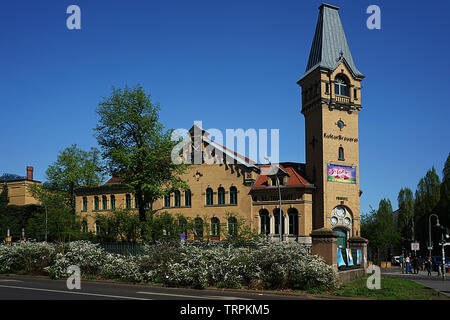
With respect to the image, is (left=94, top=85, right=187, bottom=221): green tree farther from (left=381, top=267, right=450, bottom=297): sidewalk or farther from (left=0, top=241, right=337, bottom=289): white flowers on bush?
(left=381, top=267, right=450, bottom=297): sidewalk

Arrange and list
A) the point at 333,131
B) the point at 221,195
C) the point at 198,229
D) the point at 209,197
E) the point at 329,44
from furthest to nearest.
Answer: the point at 209,197 → the point at 221,195 → the point at 329,44 → the point at 333,131 → the point at 198,229

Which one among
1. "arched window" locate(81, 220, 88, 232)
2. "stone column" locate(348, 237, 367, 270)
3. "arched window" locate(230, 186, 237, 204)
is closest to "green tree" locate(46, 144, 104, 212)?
"arched window" locate(81, 220, 88, 232)

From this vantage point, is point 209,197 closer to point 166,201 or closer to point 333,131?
point 166,201

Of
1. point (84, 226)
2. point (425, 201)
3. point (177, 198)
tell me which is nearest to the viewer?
point (177, 198)

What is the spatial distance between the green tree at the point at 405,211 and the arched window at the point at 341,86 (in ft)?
141

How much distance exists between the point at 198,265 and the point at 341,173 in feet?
109

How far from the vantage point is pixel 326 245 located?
1975 cm

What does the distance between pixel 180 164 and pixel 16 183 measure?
74.2 metres

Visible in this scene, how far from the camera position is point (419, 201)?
79.1 metres

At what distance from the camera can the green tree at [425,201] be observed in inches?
2820

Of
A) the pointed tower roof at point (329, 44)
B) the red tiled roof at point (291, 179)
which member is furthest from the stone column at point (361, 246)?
the pointed tower roof at point (329, 44)

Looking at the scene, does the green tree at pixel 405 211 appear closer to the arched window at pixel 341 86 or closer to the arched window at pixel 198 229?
the arched window at pixel 341 86

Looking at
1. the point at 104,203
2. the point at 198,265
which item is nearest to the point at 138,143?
the point at 198,265
